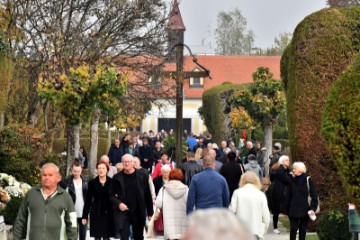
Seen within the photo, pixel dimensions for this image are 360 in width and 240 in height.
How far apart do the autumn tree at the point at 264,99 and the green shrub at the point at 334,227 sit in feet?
72.0

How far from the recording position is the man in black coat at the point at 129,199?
512 inches

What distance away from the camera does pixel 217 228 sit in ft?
8.20

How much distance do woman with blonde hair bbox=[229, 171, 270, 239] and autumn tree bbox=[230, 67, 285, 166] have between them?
82.5 feet

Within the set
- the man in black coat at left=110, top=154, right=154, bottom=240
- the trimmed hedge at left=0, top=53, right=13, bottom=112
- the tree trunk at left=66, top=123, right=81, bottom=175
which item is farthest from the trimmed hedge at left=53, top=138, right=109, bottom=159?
the man in black coat at left=110, top=154, right=154, bottom=240

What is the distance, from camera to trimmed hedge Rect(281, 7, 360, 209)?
17.8m

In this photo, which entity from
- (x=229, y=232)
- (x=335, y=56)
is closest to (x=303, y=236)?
(x=335, y=56)

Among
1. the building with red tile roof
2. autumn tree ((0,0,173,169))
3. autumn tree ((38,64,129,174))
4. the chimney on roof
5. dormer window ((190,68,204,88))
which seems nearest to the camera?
autumn tree ((38,64,129,174))

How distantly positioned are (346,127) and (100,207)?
4.54 metres

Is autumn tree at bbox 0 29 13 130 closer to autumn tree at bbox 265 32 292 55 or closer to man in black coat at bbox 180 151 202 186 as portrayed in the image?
man in black coat at bbox 180 151 202 186

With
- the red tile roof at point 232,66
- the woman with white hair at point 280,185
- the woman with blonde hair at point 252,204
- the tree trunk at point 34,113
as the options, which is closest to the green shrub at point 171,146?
the tree trunk at point 34,113

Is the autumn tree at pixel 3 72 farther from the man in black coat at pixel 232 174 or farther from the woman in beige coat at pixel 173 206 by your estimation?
the woman in beige coat at pixel 173 206

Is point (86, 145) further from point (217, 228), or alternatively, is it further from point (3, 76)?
point (217, 228)

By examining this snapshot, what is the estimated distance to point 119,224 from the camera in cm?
1313

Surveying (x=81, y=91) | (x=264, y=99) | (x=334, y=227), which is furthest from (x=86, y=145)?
(x=334, y=227)
